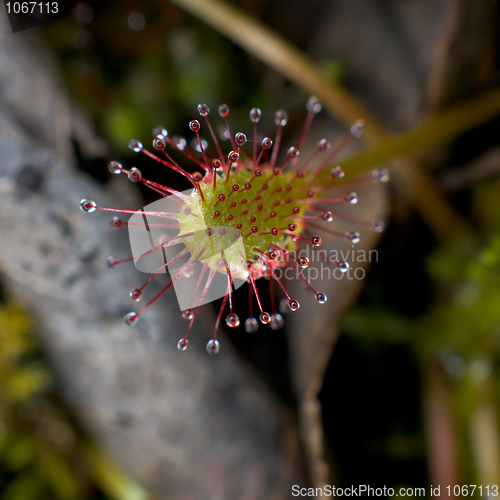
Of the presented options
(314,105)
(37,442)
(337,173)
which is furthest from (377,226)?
(37,442)

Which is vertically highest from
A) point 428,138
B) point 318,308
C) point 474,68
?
point 474,68

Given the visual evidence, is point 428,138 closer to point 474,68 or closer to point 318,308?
point 474,68

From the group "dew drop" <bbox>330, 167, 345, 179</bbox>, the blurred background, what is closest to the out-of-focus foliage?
the blurred background

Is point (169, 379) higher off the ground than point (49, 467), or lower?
higher

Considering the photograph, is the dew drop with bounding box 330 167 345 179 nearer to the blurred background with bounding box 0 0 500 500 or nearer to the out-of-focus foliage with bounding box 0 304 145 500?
the blurred background with bounding box 0 0 500 500

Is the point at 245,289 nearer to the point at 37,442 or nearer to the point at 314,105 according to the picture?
the point at 314,105

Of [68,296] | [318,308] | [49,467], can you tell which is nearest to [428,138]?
[318,308]

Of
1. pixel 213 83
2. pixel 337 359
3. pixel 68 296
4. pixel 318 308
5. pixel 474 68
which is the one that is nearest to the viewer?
pixel 68 296
